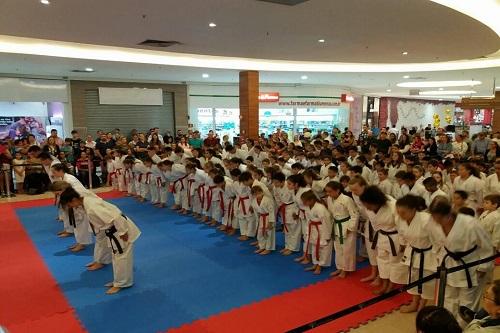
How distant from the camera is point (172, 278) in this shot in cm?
436

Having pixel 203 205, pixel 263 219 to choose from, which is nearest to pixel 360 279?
pixel 263 219

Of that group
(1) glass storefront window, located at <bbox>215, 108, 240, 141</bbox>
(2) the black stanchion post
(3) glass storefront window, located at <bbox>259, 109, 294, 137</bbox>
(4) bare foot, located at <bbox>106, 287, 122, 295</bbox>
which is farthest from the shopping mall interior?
(3) glass storefront window, located at <bbox>259, 109, 294, 137</bbox>

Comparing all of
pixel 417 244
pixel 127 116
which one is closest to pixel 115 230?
pixel 417 244

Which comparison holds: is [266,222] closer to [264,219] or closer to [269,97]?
[264,219]

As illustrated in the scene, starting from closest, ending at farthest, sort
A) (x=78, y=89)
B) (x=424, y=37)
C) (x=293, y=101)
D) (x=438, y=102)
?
(x=424, y=37)
(x=78, y=89)
(x=293, y=101)
(x=438, y=102)

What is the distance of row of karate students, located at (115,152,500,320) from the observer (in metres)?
2.97

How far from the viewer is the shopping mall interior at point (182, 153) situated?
12.0 ft

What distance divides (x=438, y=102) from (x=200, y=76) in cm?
2202

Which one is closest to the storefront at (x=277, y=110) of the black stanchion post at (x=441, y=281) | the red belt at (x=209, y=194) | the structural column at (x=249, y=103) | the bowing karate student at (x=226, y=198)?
the structural column at (x=249, y=103)

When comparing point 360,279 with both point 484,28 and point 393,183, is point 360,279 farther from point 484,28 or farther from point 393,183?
point 484,28

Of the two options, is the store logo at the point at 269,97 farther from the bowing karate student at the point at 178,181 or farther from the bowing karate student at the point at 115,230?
the bowing karate student at the point at 115,230

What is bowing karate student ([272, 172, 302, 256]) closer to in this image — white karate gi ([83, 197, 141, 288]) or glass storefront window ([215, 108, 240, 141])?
white karate gi ([83, 197, 141, 288])

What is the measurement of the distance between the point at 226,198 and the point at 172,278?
1.97m

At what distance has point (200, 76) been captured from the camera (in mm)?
13594
